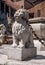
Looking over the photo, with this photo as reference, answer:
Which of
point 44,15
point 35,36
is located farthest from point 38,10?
point 35,36

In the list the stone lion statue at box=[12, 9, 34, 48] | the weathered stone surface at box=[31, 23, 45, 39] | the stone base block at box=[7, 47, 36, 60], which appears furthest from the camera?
the weathered stone surface at box=[31, 23, 45, 39]

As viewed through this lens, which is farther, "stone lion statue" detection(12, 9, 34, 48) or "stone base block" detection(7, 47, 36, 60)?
"stone lion statue" detection(12, 9, 34, 48)

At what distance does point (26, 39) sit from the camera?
486cm

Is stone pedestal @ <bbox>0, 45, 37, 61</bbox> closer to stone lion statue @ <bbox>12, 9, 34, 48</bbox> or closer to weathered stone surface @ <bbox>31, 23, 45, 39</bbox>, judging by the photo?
stone lion statue @ <bbox>12, 9, 34, 48</bbox>

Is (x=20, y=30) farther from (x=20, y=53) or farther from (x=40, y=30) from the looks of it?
(x=40, y=30)

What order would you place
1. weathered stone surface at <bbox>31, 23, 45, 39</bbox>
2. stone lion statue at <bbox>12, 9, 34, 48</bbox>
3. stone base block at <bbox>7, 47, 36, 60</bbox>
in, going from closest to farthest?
1. stone base block at <bbox>7, 47, 36, 60</bbox>
2. stone lion statue at <bbox>12, 9, 34, 48</bbox>
3. weathered stone surface at <bbox>31, 23, 45, 39</bbox>

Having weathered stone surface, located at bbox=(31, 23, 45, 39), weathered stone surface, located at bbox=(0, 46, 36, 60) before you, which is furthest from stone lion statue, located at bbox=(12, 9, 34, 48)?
weathered stone surface, located at bbox=(31, 23, 45, 39)

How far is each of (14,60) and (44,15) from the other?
3.60 meters

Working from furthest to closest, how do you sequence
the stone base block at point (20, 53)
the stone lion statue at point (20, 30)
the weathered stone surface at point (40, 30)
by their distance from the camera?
the weathered stone surface at point (40, 30)
the stone lion statue at point (20, 30)
the stone base block at point (20, 53)

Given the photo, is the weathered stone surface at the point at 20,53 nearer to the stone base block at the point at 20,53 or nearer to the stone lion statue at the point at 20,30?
the stone base block at the point at 20,53

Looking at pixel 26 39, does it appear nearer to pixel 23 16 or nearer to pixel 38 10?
pixel 23 16

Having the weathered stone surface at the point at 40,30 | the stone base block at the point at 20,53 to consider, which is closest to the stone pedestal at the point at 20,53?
the stone base block at the point at 20,53

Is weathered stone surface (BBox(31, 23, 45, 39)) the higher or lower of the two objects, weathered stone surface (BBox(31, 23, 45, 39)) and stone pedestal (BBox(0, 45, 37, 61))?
the higher

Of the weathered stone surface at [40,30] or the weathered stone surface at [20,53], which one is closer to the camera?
the weathered stone surface at [20,53]
